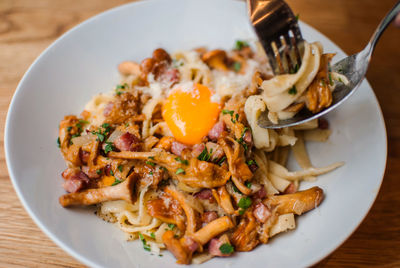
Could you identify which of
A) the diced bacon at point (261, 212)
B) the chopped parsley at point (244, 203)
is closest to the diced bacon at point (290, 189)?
the diced bacon at point (261, 212)

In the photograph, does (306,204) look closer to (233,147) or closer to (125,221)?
(233,147)

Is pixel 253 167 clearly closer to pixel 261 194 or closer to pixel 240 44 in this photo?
pixel 261 194

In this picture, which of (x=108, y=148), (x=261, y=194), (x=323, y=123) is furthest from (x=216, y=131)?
(x=323, y=123)

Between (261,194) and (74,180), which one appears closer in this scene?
(74,180)


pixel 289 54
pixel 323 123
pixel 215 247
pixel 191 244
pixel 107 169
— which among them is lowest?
pixel 215 247

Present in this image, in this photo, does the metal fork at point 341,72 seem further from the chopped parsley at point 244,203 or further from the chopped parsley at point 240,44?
the chopped parsley at point 240,44

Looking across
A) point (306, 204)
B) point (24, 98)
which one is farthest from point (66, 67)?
point (306, 204)

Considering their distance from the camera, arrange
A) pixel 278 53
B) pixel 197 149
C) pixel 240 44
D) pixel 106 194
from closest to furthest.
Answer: pixel 106 194 → pixel 278 53 → pixel 197 149 → pixel 240 44
